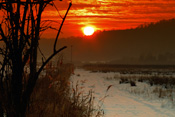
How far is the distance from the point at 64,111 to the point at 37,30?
284 cm

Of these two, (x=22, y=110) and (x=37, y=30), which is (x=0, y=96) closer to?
(x=22, y=110)

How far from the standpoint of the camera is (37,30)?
2496 millimetres

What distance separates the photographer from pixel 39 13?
2.52 meters

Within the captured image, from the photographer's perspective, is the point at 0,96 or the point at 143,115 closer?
the point at 0,96

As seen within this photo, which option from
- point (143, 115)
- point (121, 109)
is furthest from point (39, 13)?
point (121, 109)

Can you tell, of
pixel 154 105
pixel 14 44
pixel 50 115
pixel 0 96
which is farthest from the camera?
pixel 154 105

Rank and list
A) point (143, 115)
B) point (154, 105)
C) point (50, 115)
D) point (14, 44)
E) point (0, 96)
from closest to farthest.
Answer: point (14, 44), point (0, 96), point (50, 115), point (143, 115), point (154, 105)

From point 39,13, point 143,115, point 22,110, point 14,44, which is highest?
point 39,13

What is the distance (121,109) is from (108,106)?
1.87 ft

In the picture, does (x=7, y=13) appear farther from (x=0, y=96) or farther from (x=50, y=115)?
(x=50, y=115)

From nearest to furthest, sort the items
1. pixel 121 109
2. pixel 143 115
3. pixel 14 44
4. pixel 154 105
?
pixel 14 44
pixel 143 115
pixel 121 109
pixel 154 105

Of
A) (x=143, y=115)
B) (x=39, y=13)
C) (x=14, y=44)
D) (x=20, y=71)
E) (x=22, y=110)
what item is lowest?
(x=143, y=115)

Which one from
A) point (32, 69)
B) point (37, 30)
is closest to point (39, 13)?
point (37, 30)

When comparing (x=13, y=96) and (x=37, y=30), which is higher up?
(x=37, y=30)
